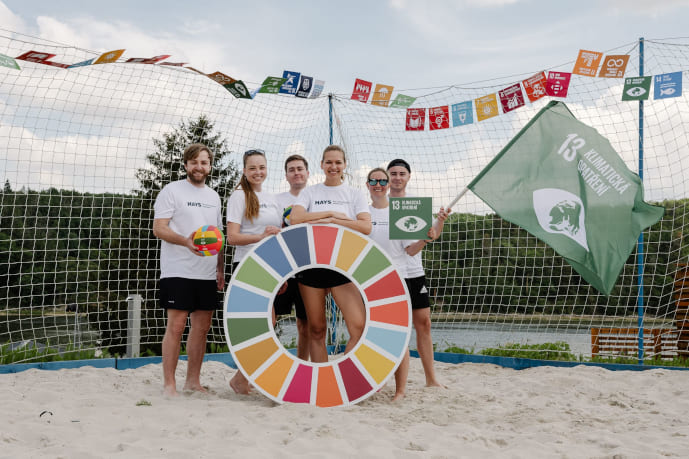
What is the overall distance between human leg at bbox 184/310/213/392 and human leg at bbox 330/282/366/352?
0.94 m

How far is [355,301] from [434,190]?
340 centimetres

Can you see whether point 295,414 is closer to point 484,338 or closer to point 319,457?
point 319,457

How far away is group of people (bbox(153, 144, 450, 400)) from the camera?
3307 millimetres

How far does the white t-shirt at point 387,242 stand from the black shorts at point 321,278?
481 millimetres

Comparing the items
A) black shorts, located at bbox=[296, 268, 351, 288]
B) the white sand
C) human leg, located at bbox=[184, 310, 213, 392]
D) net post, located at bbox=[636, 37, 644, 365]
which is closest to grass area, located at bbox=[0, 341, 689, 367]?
net post, located at bbox=[636, 37, 644, 365]

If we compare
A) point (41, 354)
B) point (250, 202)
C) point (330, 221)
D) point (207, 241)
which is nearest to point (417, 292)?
point (330, 221)

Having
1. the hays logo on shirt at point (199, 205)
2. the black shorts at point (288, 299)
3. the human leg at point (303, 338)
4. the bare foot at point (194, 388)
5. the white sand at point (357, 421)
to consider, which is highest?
the hays logo on shirt at point (199, 205)

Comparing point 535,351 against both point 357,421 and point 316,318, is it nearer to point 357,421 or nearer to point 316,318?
point 316,318

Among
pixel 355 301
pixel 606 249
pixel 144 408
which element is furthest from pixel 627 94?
pixel 144 408

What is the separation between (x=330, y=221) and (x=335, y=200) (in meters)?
0.20

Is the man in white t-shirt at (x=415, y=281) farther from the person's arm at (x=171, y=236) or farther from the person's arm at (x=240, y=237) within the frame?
the person's arm at (x=171, y=236)

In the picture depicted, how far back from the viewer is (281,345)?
10.5ft

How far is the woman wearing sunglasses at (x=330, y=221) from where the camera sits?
328cm

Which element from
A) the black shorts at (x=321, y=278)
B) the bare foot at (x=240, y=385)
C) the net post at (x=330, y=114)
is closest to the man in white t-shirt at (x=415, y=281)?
the black shorts at (x=321, y=278)
